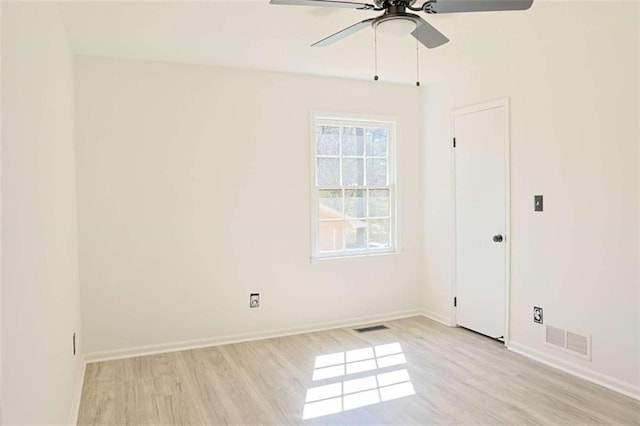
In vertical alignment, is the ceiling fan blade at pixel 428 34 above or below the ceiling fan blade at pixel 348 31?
below

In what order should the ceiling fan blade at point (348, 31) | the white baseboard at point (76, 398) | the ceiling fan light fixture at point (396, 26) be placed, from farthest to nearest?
the white baseboard at point (76, 398) < the ceiling fan blade at point (348, 31) < the ceiling fan light fixture at point (396, 26)

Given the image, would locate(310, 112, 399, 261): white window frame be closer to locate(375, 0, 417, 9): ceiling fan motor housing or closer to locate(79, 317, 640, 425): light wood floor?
locate(79, 317, 640, 425): light wood floor

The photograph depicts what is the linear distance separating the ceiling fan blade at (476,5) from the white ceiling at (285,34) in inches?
25.3

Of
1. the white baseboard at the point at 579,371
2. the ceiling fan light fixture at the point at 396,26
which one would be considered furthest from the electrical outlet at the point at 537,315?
the ceiling fan light fixture at the point at 396,26

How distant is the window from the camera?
4.60m

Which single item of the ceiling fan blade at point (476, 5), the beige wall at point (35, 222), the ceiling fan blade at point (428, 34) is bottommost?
the beige wall at point (35, 222)

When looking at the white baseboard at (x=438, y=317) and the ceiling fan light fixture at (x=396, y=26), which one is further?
the white baseboard at (x=438, y=317)

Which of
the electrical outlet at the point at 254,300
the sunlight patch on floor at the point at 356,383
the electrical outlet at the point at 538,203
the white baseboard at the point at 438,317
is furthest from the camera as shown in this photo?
the white baseboard at the point at 438,317

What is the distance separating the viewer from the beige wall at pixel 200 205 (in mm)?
3752

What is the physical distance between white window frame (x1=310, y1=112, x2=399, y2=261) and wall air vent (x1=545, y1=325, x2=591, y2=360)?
1767 millimetres

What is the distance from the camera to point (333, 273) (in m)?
4.63

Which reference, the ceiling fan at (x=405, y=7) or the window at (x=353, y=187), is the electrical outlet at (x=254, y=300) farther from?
the ceiling fan at (x=405, y=7)

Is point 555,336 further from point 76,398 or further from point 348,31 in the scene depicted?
point 76,398

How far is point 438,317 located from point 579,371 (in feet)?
5.25
